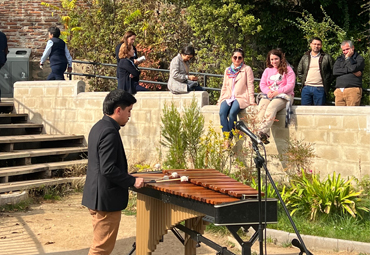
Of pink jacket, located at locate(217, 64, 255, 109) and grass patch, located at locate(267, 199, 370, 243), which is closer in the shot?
grass patch, located at locate(267, 199, 370, 243)

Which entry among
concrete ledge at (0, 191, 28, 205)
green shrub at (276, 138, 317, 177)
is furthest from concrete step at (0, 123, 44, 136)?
green shrub at (276, 138, 317, 177)

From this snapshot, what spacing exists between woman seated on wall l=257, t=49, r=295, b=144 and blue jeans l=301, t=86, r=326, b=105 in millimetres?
571

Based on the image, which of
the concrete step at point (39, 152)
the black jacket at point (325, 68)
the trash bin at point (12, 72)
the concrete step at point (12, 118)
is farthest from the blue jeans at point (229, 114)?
the trash bin at point (12, 72)

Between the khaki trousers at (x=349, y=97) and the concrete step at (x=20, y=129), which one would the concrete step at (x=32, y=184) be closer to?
the concrete step at (x=20, y=129)

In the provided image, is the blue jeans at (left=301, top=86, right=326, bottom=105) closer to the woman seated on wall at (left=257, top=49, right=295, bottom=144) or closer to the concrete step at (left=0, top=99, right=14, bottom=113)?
the woman seated on wall at (left=257, top=49, right=295, bottom=144)

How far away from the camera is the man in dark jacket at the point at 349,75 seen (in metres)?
10.0

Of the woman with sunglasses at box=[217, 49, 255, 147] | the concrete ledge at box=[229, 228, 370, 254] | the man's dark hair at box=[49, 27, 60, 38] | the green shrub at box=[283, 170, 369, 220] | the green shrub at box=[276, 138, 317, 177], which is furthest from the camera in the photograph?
the man's dark hair at box=[49, 27, 60, 38]

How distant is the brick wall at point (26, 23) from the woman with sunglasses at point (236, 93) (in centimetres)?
956

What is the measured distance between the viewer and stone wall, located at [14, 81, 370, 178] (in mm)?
9414

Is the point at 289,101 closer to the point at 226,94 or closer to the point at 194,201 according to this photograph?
the point at 226,94

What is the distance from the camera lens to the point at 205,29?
51.4 ft

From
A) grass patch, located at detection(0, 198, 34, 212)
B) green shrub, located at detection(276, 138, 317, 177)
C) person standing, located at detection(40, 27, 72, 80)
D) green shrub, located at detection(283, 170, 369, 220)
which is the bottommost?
grass patch, located at detection(0, 198, 34, 212)

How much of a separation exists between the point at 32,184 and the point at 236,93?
3852 millimetres

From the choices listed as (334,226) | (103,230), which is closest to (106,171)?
(103,230)
